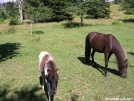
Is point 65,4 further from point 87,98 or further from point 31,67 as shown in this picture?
point 87,98

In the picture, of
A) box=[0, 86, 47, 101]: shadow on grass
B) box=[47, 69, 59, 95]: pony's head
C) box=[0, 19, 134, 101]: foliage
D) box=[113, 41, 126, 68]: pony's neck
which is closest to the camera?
box=[47, 69, 59, 95]: pony's head

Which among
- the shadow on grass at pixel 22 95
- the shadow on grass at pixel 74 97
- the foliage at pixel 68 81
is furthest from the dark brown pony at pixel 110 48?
the shadow on grass at pixel 22 95

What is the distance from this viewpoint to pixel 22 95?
787 cm

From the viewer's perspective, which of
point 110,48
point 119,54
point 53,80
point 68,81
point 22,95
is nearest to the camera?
point 53,80

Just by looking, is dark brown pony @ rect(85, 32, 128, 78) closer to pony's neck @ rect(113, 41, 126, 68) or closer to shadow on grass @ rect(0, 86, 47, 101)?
pony's neck @ rect(113, 41, 126, 68)

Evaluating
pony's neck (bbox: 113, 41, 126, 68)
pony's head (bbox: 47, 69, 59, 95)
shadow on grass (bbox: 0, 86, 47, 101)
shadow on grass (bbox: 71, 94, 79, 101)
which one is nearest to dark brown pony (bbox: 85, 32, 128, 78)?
pony's neck (bbox: 113, 41, 126, 68)

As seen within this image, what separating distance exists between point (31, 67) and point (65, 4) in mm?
31048

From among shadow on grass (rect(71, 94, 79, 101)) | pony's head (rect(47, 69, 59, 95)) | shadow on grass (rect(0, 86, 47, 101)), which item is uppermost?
pony's head (rect(47, 69, 59, 95))

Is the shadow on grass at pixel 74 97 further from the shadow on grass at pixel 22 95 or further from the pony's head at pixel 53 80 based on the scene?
the pony's head at pixel 53 80

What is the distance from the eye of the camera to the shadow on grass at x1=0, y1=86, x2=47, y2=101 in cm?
755

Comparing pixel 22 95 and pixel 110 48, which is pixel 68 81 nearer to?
pixel 22 95

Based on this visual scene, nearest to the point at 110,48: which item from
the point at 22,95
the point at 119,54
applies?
the point at 119,54

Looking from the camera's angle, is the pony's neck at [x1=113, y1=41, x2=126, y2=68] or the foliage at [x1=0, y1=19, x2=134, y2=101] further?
the pony's neck at [x1=113, y1=41, x2=126, y2=68]

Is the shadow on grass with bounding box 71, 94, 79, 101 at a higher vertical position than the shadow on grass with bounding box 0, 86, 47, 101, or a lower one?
lower
